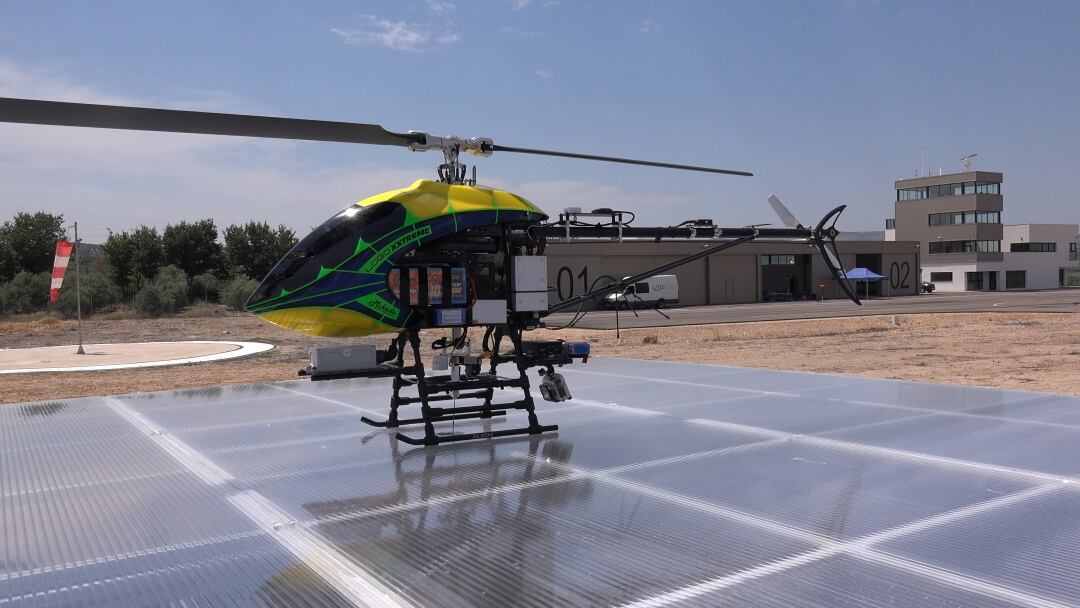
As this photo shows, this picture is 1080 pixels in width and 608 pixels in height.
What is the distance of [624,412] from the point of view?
336 inches

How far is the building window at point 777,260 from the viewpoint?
200ft

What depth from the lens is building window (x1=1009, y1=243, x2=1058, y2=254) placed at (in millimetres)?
79125

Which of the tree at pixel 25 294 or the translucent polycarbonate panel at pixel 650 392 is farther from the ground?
the tree at pixel 25 294

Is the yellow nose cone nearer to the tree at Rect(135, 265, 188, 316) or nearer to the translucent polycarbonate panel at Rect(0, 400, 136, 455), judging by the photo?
the translucent polycarbonate panel at Rect(0, 400, 136, 455)

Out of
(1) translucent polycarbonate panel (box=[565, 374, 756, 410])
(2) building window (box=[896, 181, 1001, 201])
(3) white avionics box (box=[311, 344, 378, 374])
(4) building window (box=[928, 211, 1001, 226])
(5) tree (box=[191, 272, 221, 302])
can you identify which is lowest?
(1) translucent polycarbonate panel (box=[565, 374, 756, 410])

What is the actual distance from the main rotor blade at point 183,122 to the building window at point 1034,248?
290ft

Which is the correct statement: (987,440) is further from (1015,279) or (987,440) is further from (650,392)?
(1015,279)

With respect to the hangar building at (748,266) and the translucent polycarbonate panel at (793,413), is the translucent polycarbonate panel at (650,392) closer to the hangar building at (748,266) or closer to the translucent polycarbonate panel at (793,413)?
the translucent polycarbonate panel at (793,413)

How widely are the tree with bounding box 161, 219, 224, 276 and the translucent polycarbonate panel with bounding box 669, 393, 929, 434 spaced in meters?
51.9

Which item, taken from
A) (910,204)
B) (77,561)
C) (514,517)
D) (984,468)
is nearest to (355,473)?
(514,517)

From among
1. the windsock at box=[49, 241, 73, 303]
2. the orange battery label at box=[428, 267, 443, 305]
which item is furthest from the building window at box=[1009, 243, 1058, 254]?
the orange battery label at box=[428, 267, 443, 305]

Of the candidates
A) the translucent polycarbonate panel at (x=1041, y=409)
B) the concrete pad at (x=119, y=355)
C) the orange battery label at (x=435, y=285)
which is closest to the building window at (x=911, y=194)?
the concrete pad at (x=119, y=355)

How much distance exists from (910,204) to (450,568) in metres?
83.4

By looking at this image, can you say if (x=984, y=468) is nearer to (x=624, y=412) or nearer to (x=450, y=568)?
(x=624, y=412)
